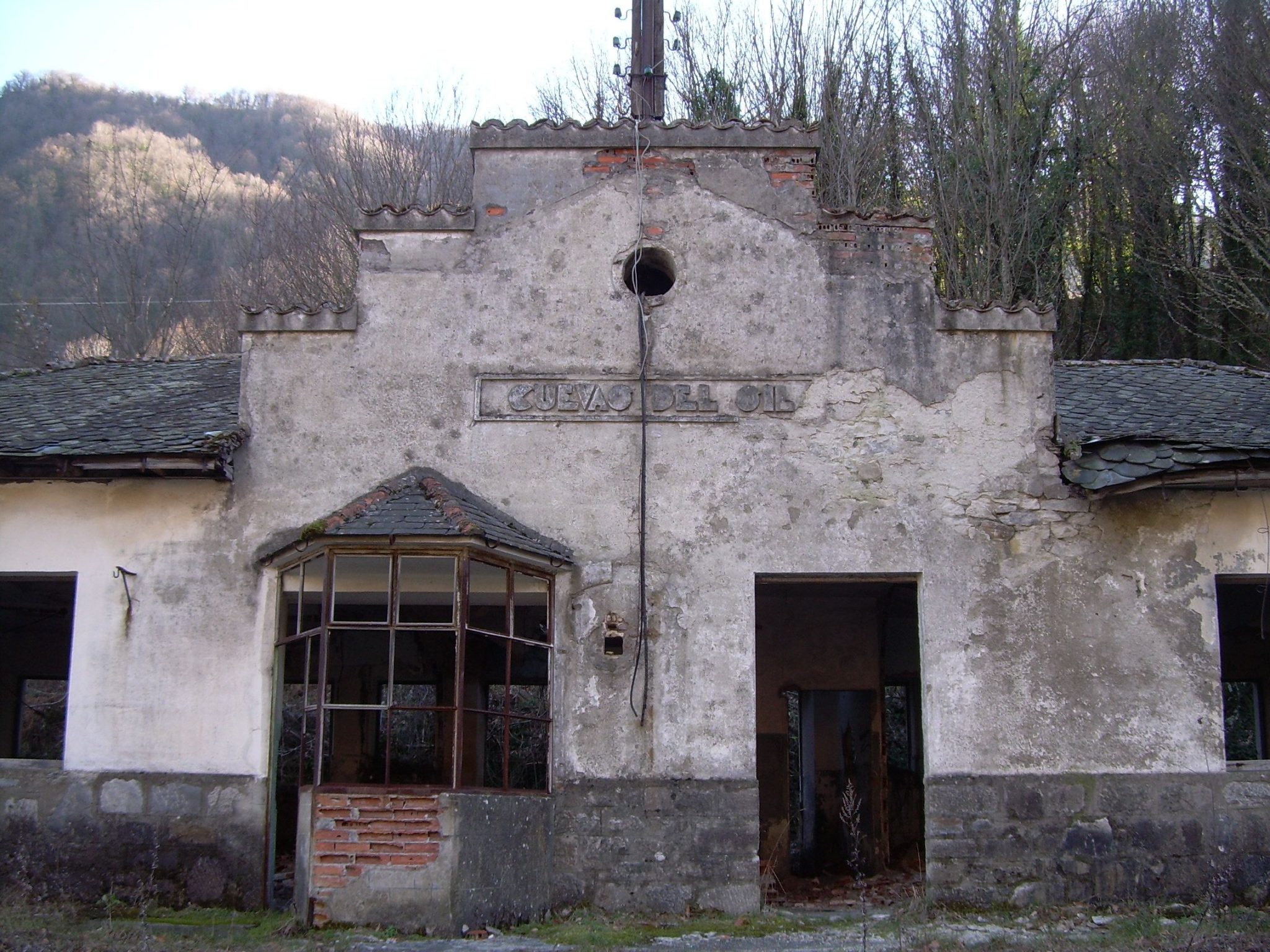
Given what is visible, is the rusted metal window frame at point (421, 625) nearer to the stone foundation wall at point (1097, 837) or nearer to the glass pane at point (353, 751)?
the stone foundation wall at point (1097, 837)

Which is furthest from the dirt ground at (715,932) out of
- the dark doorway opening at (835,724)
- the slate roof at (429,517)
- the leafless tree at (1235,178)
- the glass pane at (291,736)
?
the leafless tree at (1235,178)

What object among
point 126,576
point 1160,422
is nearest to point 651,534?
point 126,576

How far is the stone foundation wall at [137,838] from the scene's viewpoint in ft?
33.1

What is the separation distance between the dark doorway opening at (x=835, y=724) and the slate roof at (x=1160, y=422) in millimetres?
3557

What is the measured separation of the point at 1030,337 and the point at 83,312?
950 inches

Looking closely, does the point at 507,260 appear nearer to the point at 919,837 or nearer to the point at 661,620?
the point at 661,620

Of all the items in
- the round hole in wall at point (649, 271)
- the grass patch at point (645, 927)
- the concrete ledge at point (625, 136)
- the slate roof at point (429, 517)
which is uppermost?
the concrete ledge at point (625, 136)

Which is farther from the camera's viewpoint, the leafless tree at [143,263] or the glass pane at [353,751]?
the leafless tree at [143,263]

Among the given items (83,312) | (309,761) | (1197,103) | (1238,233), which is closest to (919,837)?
(309,761)

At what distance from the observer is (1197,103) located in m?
22.7

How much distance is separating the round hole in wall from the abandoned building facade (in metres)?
0.05

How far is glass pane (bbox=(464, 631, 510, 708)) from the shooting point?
16.5m

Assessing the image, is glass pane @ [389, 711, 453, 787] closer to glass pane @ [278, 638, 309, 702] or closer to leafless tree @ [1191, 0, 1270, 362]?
glass pane @ [278, 638, 309, 702]

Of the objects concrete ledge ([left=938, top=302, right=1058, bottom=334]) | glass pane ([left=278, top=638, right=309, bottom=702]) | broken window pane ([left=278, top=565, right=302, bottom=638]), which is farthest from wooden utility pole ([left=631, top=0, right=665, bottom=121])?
glass pane ([left=278, top=638, right=309, bottom=702])
